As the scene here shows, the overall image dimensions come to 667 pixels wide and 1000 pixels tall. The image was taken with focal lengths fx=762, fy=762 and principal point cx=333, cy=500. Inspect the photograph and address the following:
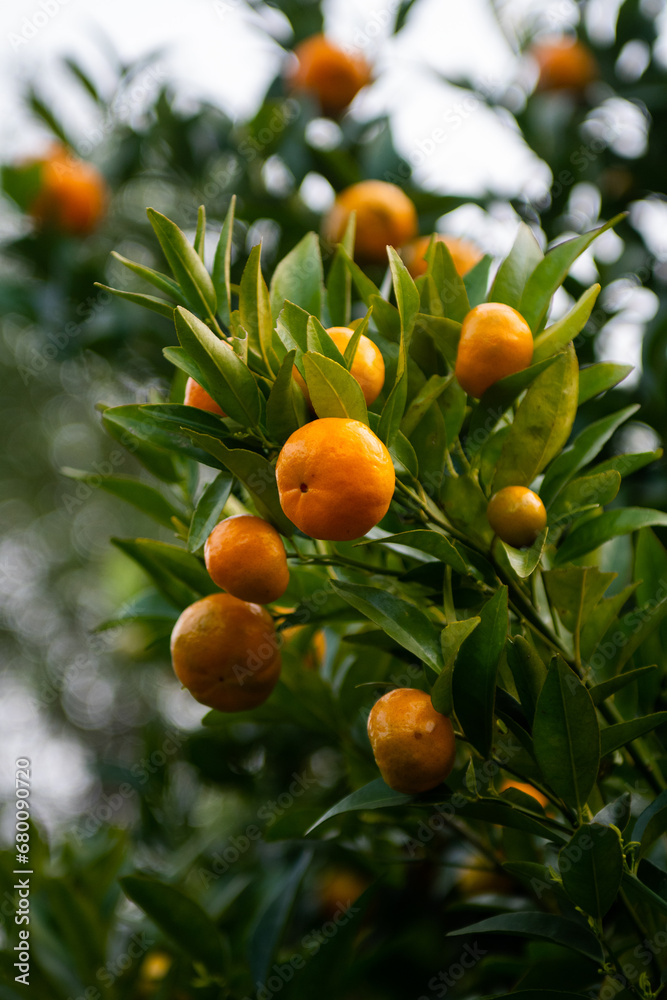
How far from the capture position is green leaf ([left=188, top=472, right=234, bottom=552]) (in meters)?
0.73

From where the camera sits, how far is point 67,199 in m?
1.97

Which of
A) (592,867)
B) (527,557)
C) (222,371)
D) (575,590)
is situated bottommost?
(592,867)

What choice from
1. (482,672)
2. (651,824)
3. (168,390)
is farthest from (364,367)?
(168,390)

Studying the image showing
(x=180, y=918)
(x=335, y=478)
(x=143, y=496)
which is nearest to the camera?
(x=335, y=478)

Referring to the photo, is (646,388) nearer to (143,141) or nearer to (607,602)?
(607,602)

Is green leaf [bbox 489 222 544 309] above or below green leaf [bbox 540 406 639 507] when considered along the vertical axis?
above

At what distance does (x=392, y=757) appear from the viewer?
0.69 m

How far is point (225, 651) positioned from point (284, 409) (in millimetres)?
254

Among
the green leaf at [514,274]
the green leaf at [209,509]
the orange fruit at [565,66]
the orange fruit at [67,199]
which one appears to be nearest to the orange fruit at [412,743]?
the green leaf at [209,509]

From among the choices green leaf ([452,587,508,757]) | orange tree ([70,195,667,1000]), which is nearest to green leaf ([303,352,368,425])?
orange tree ([70,195,667,1000])

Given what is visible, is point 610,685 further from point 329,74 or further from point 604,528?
point 329,74

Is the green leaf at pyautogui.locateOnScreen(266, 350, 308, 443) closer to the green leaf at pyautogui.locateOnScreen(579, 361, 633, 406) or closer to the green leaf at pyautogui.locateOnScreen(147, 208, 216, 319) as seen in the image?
the green leaf at pyautogui.locateOnScreen(147, 208, 216, 319)

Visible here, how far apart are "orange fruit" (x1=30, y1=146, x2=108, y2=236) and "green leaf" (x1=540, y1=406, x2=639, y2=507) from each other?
1.61m

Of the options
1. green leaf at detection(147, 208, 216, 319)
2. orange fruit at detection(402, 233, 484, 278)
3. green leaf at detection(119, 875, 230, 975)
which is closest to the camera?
green leaf at detection(147, 208, 216, 319)
